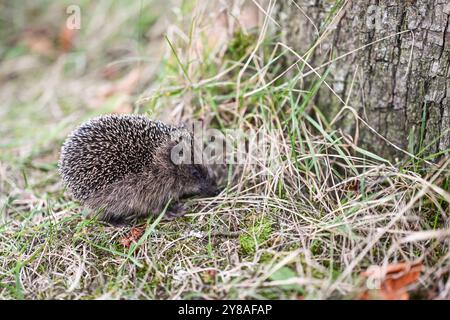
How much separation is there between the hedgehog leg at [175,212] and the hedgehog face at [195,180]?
0.24 metres

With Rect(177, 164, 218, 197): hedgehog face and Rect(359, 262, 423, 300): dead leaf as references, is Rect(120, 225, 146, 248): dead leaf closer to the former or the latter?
Rect(177, 164, 218, 197): hedgehog face

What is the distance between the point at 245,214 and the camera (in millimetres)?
4277

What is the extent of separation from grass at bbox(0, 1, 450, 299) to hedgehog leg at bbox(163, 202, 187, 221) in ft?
0.28

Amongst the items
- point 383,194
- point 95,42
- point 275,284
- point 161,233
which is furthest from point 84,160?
point 95,42

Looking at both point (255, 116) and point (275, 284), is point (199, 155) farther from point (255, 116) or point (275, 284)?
point (275, 284)

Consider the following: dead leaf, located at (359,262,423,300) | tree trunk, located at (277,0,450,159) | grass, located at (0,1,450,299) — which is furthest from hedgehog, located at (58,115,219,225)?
dead leaf, located at (359,262,423,300)

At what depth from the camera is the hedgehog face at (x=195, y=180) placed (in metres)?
4.77

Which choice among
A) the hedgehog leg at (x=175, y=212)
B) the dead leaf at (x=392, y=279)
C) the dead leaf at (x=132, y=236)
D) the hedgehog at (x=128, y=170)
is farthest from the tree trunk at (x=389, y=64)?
the dead leaf at (x=132, y=236)

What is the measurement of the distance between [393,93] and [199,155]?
6.75 ft

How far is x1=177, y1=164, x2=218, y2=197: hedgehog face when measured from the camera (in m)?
4.77

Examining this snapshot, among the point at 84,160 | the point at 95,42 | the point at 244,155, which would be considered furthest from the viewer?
the point at 95,42

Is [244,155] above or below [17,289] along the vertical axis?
above
